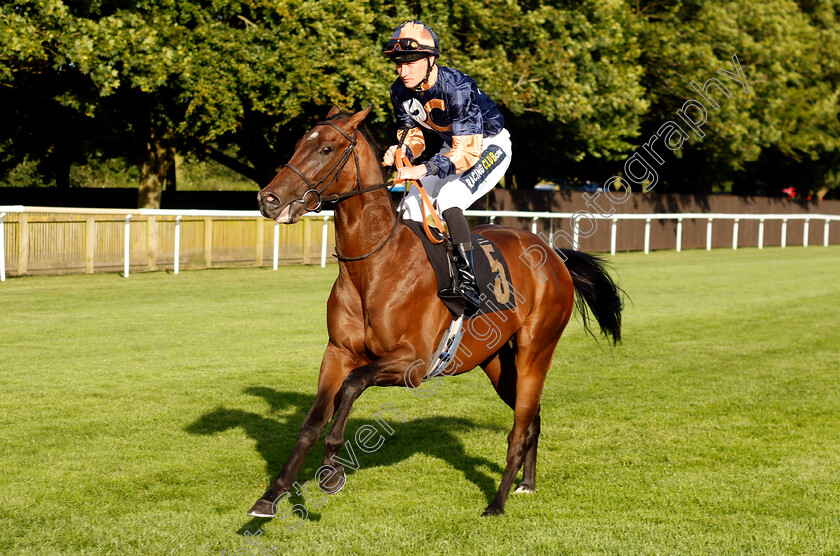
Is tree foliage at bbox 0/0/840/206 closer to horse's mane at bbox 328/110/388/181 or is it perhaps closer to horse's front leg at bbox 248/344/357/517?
horse's mane at bbox 328/110/388/181

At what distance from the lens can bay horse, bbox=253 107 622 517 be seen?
13.7 feet

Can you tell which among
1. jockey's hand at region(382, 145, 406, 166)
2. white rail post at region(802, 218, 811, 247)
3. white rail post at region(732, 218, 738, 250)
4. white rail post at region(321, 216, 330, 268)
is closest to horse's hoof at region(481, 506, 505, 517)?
jockey's hand at region(382, 145, 406, 166)

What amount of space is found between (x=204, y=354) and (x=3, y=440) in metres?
3.55

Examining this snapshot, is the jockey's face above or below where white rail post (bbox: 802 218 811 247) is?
above

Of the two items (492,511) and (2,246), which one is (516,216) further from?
(492,511)

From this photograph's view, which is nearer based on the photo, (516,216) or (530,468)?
(530,468)

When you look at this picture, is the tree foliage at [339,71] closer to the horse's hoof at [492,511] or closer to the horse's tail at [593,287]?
the horse's tail at [593,287]

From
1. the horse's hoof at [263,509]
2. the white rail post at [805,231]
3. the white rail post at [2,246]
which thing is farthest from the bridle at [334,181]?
the white rail post at [805,231]

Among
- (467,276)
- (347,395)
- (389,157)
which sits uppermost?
(389,157)

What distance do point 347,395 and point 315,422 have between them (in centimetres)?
22

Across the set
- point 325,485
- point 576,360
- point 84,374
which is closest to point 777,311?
point 576,360

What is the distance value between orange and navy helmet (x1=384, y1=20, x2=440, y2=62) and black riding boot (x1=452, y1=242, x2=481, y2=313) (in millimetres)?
1028

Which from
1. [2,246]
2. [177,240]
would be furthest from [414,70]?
[177,240]

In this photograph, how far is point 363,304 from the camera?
4.54 m
